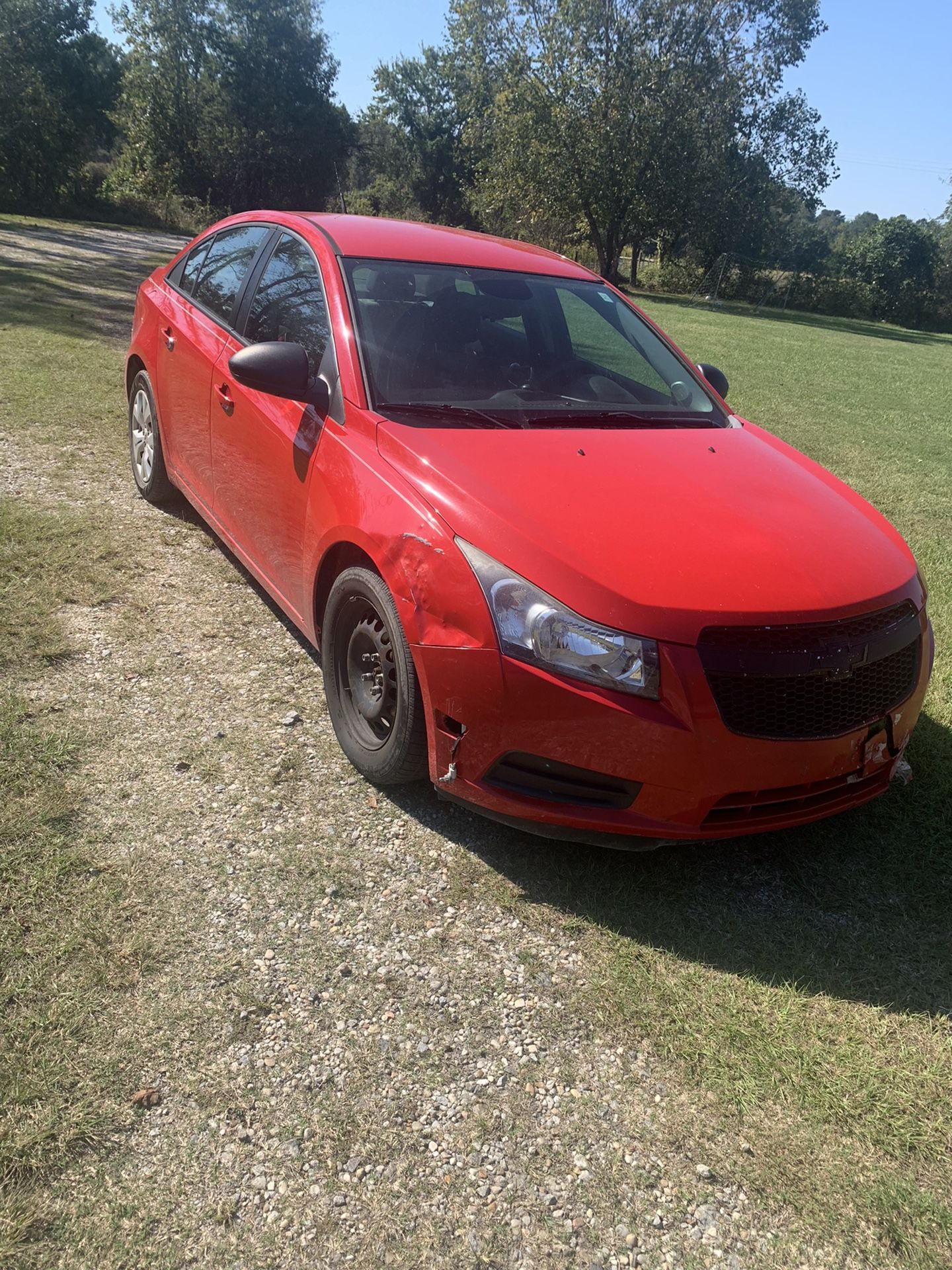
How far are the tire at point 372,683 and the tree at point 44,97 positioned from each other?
111ft

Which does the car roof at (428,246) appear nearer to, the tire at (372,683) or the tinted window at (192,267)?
the tinted window at (192,267)

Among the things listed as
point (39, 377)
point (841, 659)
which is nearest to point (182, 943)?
point (841, 659)

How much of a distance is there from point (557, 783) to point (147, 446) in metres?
3.88

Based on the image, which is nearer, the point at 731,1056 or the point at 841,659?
the point at 731,1056

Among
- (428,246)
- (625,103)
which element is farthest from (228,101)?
(428,246)

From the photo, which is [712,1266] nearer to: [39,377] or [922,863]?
[922,863]

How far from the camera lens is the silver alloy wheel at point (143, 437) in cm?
529

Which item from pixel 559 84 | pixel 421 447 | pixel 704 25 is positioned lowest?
pixel 421 447

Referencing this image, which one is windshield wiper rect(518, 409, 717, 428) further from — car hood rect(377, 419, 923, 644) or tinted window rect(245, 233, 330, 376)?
tinted window rect(245, 233, 330, 376)

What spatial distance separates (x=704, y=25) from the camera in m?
32.3

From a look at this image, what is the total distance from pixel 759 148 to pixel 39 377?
37868 millimetres

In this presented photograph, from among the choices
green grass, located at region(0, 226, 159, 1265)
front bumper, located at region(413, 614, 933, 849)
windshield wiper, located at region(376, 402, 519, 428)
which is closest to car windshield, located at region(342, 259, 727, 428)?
windshield wiper, located at region(376, 402, 519, 428)

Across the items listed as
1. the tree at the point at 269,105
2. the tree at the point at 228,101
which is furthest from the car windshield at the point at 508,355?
the tree at the point at 269,105

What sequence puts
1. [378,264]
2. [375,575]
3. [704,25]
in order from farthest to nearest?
1. [704,25]
2. [378,264]
3. [375,575]
